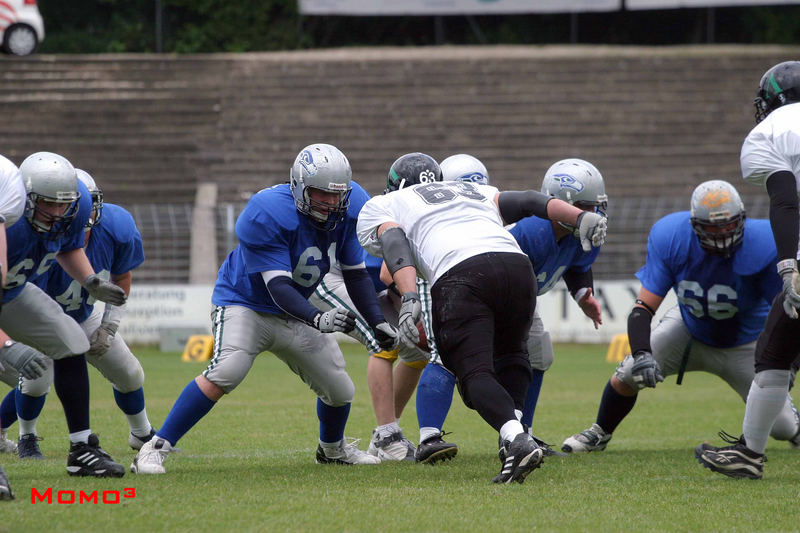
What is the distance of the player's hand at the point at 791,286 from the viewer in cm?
449

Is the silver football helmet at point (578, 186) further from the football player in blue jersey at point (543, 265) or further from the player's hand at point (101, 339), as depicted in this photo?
the player's hand at point (101, 339)

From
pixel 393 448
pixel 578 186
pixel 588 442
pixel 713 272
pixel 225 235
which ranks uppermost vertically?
pixel 578 186

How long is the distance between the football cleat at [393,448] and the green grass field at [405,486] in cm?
34

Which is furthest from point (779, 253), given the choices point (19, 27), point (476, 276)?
point (19, 27)

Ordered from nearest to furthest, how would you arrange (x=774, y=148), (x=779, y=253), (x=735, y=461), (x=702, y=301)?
1. (x=779, y=253)
2. (x=774, y=148)
3. (x=735, y=461)
4. (x=702, y=301)

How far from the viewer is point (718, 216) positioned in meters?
5.77

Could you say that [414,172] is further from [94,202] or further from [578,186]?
[94,202]

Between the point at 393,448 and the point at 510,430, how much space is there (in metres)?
1.56

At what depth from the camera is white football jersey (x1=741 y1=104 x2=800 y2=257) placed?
15.4 feet

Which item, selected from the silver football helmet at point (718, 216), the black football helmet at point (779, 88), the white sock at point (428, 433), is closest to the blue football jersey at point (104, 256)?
the white sock at point (428, 433)

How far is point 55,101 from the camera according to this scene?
2319 cm

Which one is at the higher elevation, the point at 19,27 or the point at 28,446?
the point at 19,27

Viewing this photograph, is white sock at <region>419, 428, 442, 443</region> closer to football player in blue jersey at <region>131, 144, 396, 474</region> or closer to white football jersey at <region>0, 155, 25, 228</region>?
football player in blue jersey at <region>131, 144, 396, 474</region>

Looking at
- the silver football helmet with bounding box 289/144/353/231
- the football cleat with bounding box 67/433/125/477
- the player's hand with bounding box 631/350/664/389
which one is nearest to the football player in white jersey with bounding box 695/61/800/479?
the player's hand with bounding box 631/350/664/389
